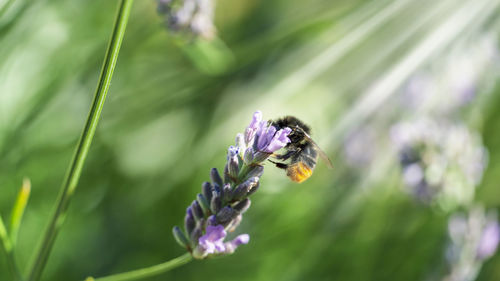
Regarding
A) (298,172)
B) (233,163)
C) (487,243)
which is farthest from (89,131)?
(487,243)

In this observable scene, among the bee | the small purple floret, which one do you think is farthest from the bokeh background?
the small purple floret

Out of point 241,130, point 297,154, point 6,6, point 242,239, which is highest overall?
point 241,130

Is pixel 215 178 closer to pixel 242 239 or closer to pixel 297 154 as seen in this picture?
pixel 242 239

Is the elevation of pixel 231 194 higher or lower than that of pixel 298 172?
lower

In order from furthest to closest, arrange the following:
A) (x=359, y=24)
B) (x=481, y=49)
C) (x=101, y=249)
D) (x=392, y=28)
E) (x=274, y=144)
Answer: (x=392, y=28)
(x=481, y=49)
(x=101, y=249)
(x=359, y=24)
(x=274, y=144)

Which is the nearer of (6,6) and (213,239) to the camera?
(213,239)

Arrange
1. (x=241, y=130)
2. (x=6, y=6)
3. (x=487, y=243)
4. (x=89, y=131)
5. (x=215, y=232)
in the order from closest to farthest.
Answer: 1. (x=89, y=131)
2. (x=215, y=232)
3. (x=6, y=6)
4. (x=487, y=243)
5. (x=241, y=130)

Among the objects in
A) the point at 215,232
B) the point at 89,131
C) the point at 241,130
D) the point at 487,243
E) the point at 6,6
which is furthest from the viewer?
the point at 241,130

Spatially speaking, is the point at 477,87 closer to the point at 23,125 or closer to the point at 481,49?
the point at 481,49

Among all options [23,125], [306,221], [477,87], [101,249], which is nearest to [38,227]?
[101,249]
